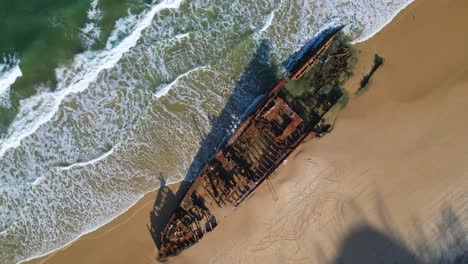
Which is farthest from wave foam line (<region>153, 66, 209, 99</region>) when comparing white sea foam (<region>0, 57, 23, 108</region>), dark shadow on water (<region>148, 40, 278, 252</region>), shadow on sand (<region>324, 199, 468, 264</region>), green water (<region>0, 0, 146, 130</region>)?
shadow on sand (<region>324, 199, 468, 264</region>)

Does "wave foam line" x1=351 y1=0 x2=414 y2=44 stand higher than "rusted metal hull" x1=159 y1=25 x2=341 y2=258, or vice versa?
"wave foam line" x1=351 y1=0 x2=414 y2=44

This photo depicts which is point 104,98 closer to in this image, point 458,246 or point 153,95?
point 153,95

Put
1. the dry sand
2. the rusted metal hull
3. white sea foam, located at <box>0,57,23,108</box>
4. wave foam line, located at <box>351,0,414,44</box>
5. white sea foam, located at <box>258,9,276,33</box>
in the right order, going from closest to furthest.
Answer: the rusted metal hull → the dry sand → wave foam line, located at <box>351,0,414,44</box> → white sea foam, located at <box>258,9,276,33</box> → white sea foam, located at <box>0,57,23,108</box>

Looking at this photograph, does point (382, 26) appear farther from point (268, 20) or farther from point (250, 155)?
point (250, 155)

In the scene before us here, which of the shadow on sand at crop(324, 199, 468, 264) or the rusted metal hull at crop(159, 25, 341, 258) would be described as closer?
the rusted metal hull at crop(159, 25, 341, 258)

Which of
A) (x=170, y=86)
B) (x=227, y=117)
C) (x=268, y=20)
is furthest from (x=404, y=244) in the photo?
(x=170, y=86)

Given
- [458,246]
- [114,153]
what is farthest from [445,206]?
[114,153]

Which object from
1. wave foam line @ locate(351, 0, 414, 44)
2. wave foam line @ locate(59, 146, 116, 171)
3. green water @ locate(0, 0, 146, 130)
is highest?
wave foam line @ locate(351, 0, 414, 44)

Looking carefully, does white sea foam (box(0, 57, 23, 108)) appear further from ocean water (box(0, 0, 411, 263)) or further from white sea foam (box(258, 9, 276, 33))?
white sea foam (box(258, 9, 276, 33))
